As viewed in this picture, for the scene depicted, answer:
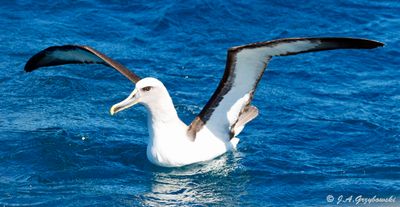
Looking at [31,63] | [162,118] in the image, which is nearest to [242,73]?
[162,118]

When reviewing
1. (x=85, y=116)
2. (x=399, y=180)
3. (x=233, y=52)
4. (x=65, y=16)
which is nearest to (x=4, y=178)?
(x=85, y=116)

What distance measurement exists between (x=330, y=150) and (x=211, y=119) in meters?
1.92

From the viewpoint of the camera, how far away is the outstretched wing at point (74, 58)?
12797 mm

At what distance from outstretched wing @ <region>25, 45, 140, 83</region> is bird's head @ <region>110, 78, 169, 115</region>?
2.27 ft

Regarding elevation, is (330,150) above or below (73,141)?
above

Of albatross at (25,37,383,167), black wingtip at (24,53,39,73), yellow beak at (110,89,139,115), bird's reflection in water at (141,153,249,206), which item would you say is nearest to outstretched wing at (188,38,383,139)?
albatross at (25,37,383,167)

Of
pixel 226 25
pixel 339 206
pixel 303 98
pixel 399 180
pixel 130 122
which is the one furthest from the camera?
pixel 226 25

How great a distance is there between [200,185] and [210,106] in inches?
48.9

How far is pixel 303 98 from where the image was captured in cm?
1539

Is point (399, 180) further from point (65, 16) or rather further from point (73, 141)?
point (65, 16)

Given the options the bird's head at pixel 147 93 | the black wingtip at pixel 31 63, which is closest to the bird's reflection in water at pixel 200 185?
the bird's head at pixel 147 93

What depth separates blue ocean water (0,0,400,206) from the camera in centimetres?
1176

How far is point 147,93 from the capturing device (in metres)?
12.0

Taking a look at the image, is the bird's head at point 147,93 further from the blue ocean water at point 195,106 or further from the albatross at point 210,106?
the blue ocean water at point 195,106
